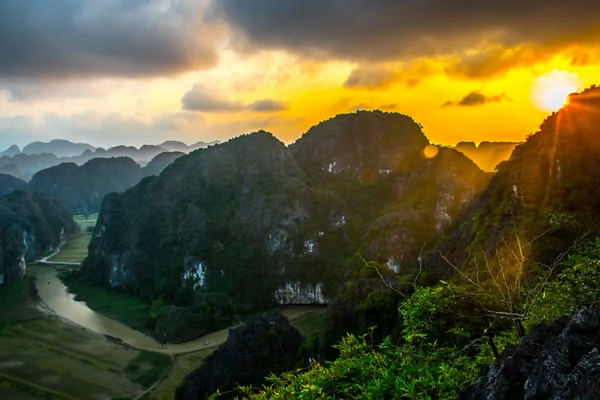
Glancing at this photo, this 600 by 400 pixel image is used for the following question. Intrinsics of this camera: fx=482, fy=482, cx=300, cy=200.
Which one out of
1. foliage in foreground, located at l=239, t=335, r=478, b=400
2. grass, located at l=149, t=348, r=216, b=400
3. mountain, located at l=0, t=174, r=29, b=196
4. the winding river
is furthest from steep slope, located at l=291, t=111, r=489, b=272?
mountain, located at l=0, t=174, r=29, b=196

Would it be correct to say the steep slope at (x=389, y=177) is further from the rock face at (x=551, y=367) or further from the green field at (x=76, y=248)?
the green field at (x=76, y=248)

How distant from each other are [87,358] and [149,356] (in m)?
5.52

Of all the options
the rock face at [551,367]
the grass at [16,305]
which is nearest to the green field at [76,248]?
the grass at [16,305]

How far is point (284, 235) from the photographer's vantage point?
75.2 meters

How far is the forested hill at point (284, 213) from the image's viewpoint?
226 ft

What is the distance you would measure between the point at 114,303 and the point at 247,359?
4352 cm

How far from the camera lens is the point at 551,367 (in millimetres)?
5973

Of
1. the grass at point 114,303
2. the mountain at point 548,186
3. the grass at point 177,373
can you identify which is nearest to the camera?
the mountain at point 548,186

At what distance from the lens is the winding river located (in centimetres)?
5075

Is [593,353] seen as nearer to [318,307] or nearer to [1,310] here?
[318,307]

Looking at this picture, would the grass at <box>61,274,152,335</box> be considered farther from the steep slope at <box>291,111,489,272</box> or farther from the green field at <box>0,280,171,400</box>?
the steep slope at <box>291,111,489,272</box>

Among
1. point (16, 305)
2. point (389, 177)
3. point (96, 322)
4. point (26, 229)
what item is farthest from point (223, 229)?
point (26, 229)

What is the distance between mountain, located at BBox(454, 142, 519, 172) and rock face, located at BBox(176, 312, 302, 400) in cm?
4662

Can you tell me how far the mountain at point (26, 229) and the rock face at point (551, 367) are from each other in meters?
89.7
